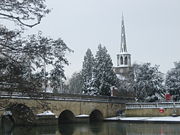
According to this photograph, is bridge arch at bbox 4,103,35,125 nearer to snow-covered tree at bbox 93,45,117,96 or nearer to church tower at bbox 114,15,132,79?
snow-covered tree at bbox 93,45,117,96

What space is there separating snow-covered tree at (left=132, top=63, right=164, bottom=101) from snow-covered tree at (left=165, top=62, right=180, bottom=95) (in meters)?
1.60

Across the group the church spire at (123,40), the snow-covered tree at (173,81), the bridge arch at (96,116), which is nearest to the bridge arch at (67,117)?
the bridge arch at (96,116)

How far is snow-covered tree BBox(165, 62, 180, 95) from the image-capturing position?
4653 centimetres

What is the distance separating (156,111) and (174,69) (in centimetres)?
1023

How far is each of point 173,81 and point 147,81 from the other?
158 inches

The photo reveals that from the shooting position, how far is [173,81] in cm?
4694

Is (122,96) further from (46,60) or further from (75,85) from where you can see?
(46,60)

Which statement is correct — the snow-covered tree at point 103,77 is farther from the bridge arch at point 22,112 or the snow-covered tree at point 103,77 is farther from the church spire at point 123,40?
the bridge arch at point 22,112

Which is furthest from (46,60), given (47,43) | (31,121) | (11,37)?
(31,121)

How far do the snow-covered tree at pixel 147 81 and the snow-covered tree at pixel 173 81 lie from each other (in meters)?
1.60

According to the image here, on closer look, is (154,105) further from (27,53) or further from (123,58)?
(123,58)

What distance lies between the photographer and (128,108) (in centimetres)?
4397

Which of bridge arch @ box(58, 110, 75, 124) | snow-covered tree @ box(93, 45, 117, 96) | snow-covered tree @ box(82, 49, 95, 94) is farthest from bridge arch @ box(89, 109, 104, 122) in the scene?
snow-covered tree @ box(82, 49, 95, 94)

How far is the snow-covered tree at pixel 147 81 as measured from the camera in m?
45.5
